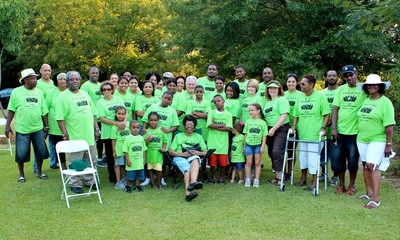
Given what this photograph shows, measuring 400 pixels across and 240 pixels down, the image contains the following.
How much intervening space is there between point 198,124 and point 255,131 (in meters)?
1.13

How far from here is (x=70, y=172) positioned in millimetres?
6109

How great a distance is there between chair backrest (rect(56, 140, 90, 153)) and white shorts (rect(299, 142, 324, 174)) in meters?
3.58

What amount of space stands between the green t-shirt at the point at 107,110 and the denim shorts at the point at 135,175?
0.82 meters

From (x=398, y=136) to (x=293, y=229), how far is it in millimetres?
4424

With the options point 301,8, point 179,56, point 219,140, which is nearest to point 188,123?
point 219,140

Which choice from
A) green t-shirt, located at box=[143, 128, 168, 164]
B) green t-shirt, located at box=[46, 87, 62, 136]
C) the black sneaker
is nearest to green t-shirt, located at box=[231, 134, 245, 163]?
green t-shirt, located at box=[143, 128, 168, 164]

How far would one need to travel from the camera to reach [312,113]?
6871 millimetres

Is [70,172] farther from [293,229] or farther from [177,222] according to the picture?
[293,229]

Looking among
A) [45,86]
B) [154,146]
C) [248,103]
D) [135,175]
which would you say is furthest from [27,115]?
[248,103]

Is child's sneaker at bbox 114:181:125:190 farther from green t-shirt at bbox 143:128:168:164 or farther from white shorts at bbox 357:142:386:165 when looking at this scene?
white shorts at bbox 357:142:386:165

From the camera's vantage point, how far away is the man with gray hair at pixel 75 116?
6.57 metres

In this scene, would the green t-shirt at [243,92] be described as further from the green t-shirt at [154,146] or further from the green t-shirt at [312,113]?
the green t-shirt at [154,146]

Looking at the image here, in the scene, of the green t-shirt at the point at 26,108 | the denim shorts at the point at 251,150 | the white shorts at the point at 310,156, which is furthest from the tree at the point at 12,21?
the white shorts at the point at 310,156

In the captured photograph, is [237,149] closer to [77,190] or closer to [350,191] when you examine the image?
[350,191]
